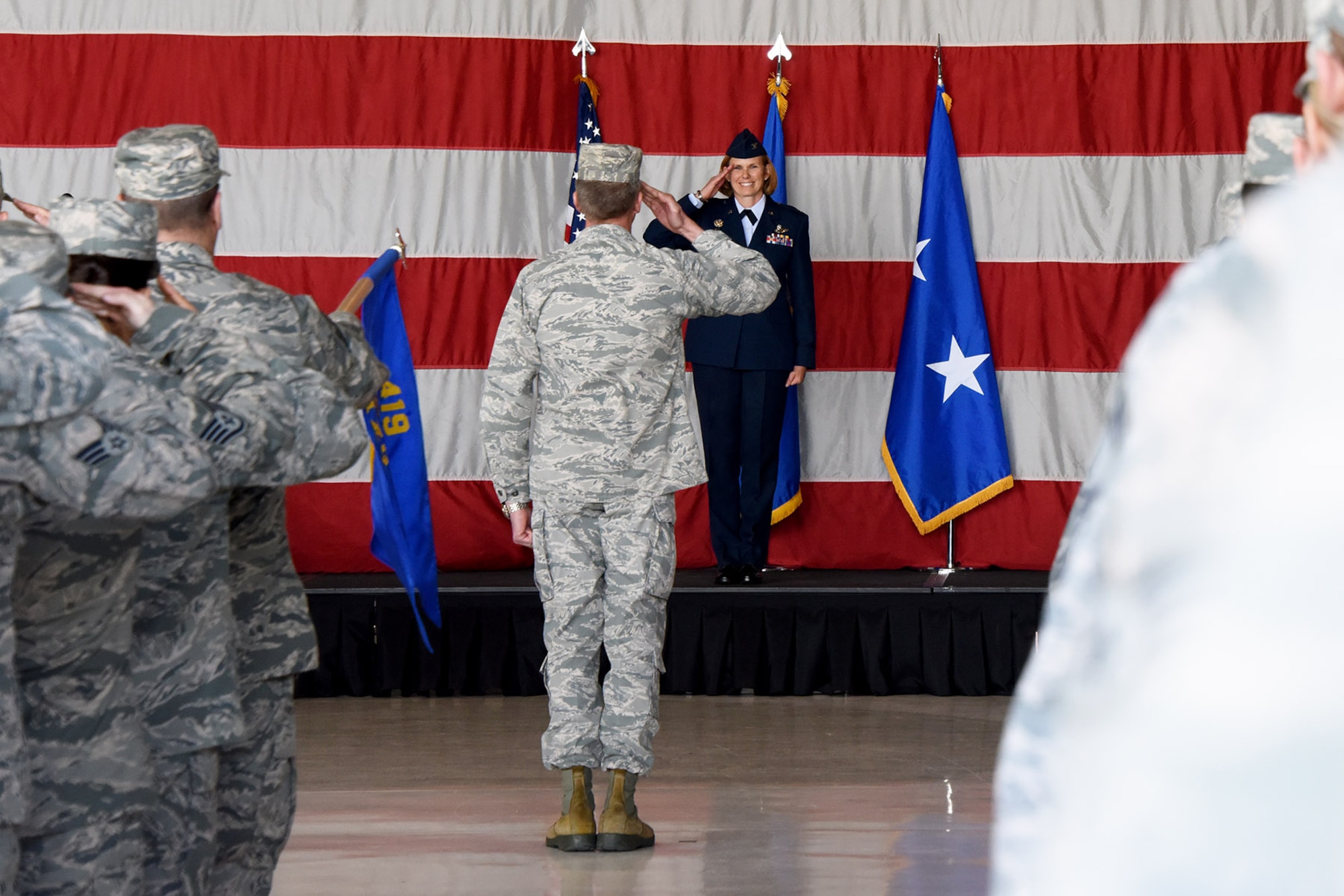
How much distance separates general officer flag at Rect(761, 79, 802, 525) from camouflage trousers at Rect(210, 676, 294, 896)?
380cm

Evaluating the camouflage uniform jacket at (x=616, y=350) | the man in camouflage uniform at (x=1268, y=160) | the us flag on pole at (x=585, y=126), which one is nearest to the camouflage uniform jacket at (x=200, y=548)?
the man in camouflage uniform at (x=1268, y=160)

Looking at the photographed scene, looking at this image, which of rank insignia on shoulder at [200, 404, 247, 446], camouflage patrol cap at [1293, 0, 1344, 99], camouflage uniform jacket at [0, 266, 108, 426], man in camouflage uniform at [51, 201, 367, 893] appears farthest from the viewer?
man in camouflage uniform at [51, 201, 367, 893]

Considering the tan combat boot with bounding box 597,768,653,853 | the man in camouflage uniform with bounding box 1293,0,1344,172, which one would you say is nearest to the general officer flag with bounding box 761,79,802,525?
the tan combat boot with bounding box 597,768,653,853

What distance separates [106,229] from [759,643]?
378 centimetres

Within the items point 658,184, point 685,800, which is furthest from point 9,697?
point 658,184

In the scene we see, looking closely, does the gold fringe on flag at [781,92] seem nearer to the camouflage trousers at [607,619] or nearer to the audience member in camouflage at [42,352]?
the camouflage trousers at [607,619]

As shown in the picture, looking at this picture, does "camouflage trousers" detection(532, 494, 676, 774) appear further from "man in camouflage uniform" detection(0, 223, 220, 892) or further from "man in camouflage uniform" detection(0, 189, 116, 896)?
"man in camouflage uniform" detection(0, 189, 116, 896)

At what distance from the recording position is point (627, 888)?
130 inches

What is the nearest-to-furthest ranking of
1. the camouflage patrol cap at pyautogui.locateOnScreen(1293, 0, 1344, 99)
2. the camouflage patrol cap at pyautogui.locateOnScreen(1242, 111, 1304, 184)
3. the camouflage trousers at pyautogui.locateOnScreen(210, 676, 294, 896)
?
the camouflage patrol cap at pyautogui.locateOnScreen(1293, 0, 1344, 99)
the camouflage patrol cap at pyautogui.locateOnScreen(1242, 111, 1304, 184)
the camouflage trousers at pyautogui.locateOnScreen(210, 676, 294, 896)

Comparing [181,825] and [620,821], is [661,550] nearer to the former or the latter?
[620,821]

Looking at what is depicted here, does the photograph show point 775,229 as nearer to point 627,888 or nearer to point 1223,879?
point 627,888

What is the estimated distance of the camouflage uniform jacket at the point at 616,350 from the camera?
11.6 ft

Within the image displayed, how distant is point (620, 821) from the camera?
3.61m

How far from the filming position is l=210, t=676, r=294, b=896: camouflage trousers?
2.25 m
